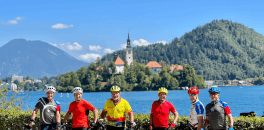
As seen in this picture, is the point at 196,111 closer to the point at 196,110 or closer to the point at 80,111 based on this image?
the point at 196,110

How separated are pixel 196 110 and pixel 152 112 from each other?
0.98m

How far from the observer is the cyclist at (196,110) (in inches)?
246

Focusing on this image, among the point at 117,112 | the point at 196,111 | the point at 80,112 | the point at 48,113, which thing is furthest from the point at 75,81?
the point at 196,111

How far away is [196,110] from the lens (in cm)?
633

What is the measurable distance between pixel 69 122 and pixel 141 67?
138 metres

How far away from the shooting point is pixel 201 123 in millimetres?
6207

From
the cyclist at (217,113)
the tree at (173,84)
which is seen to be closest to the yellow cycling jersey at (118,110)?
the cyclist at (217,113)

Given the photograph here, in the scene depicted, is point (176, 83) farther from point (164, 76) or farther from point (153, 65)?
point (153, 65)

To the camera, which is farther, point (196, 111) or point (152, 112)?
point (152, 112)

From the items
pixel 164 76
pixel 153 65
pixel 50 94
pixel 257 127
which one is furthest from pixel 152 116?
pixel 153 65

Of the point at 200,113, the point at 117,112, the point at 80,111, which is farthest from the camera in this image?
the point at 80,111

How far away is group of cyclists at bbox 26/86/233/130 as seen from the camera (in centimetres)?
604

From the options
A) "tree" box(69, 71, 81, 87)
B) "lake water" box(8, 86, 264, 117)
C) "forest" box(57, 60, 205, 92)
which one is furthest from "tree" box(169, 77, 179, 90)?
"tree" box(69, 71, 81, 87)

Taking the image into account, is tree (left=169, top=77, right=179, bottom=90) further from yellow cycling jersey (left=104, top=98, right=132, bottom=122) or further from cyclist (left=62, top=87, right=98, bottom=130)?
yellow cycling jersey (left=104, top=98, right=132, bottom=122)
